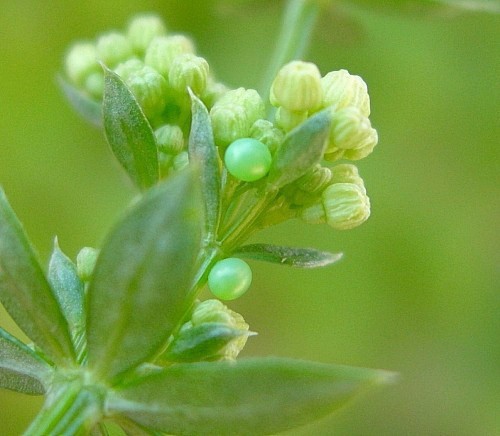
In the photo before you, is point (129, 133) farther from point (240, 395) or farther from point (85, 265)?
point (240, 395)

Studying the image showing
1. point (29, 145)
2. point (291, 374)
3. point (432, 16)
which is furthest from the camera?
point (29, 145)

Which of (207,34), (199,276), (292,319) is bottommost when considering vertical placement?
(199,276)

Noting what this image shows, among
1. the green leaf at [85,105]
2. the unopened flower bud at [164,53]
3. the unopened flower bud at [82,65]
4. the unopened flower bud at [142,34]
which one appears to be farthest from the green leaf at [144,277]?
the unopened flower bud at [82,65]

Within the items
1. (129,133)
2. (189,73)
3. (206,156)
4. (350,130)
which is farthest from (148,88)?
(350,130)

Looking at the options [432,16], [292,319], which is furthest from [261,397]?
Answer: [292,319]

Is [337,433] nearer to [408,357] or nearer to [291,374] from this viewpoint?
[408,357]

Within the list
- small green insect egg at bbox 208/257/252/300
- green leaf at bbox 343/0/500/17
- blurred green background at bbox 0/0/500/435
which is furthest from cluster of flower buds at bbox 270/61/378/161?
blurred green background at bbox 0/0/500/435
